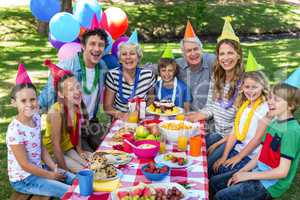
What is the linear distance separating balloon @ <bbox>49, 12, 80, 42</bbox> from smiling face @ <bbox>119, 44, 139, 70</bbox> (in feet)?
2.74

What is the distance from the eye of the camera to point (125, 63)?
194 inches

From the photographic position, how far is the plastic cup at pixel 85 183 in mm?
2734

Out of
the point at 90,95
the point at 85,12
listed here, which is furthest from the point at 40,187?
A: the point at 85,12

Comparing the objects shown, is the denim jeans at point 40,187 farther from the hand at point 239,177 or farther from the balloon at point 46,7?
the balloon at point 46,7

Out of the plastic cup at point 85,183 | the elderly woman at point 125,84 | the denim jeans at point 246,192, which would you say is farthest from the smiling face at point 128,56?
the plastic cup at point 85,183

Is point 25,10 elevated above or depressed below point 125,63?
above

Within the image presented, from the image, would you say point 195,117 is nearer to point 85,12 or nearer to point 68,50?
point 68,50

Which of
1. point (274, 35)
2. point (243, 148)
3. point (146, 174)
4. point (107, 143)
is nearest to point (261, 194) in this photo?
point (243, 148)

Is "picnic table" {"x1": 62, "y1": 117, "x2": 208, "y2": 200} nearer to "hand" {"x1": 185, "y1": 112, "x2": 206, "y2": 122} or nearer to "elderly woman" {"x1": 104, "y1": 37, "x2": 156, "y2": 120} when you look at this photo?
"hand" {"x1": 185, "y1": 112, "x2": 206, "y2": 122}

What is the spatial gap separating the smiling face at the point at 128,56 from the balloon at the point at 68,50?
2.15 feet

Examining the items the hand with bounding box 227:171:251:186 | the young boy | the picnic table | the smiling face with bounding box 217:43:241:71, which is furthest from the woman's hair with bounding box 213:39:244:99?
the picnic table

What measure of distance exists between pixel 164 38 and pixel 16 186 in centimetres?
1367

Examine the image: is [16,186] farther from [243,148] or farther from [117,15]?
[117,15]

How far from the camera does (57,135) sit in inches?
162
